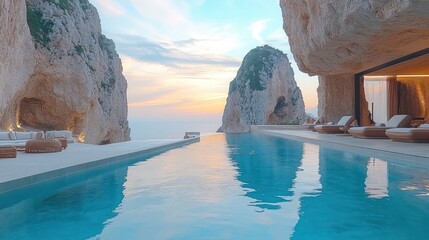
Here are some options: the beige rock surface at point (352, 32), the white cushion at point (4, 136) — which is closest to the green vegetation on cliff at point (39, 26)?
the white cushion at point (4, 136)

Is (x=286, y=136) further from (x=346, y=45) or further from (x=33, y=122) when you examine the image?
(x=33, y=122)

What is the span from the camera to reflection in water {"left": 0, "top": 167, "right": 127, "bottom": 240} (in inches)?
155

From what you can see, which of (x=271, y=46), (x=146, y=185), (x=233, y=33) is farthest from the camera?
(x=271, y=46)

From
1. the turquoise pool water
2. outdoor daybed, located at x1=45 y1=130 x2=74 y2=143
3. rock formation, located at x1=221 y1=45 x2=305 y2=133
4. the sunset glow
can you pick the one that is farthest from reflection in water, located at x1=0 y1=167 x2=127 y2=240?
rock formation, located at x1=221 y1=45 x2=305 y2=133

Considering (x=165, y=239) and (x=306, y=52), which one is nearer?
(x=165, y=239)

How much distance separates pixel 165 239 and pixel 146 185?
2.86 m

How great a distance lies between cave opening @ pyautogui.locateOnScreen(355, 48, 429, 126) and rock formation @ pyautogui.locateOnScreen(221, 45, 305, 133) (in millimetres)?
31364

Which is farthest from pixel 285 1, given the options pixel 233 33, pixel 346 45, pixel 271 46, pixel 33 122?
pixel 271 46

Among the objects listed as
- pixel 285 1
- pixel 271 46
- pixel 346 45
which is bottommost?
pixel 346 45

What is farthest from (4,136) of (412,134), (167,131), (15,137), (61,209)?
(167,131)

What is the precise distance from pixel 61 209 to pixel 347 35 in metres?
11.4

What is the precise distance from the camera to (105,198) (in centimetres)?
555

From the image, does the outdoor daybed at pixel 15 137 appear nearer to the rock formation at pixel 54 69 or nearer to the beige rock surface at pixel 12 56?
the beige rock surface at pixel 12 56

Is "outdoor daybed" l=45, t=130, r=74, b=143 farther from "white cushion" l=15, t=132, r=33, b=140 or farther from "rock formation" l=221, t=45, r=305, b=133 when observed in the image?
"rock formation" l=221, t=45, r=305, b=133
